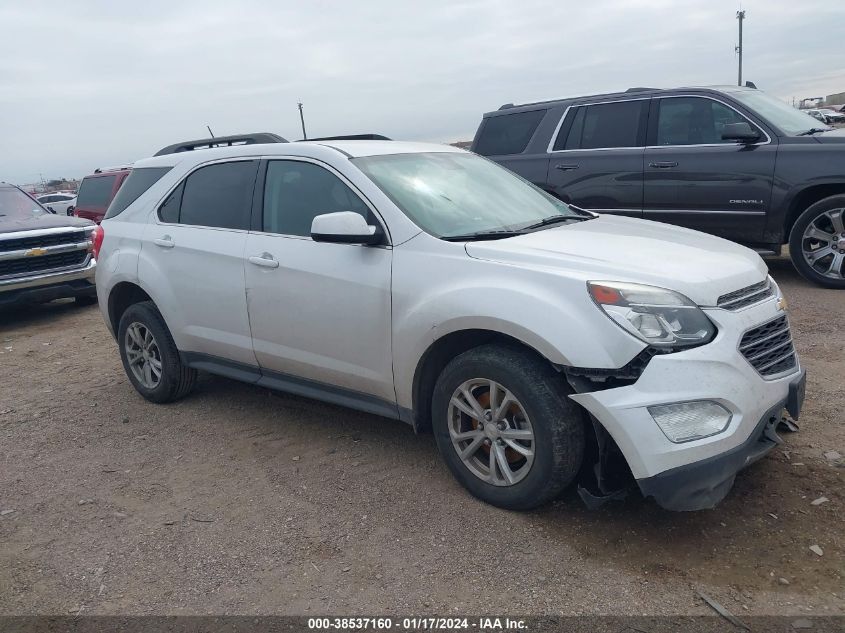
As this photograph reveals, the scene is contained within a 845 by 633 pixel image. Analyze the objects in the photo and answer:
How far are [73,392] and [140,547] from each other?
116 inches

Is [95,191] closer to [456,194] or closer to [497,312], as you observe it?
[456,194]

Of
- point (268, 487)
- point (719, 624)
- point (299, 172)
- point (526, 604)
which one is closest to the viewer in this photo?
point (719, 624)

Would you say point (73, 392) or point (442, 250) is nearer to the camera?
point (442, 250)

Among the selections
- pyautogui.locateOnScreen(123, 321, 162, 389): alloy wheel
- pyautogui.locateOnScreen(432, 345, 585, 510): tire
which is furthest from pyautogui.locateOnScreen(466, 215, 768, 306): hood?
pyautogui.locateOnScreen(123, 321, 162, 389): alloy wheel

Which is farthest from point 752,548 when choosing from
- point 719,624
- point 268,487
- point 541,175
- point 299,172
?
point 541,175

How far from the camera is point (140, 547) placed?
350 centimetres

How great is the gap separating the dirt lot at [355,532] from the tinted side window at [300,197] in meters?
1.33

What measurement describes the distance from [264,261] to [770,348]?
2.71 meters

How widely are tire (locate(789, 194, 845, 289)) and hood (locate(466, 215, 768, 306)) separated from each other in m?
3.67

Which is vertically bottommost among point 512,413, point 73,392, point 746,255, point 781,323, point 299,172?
point 73,392

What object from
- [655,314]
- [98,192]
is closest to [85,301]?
[98,192]

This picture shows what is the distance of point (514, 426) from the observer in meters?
3.42

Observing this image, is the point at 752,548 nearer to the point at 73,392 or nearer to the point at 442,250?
the point at 442,250

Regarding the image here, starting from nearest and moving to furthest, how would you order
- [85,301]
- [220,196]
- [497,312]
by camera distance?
1. [497,312]
2. [220,196]
3. [85,301]
